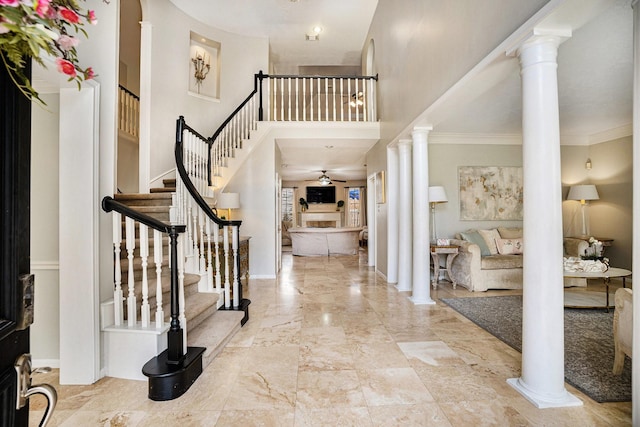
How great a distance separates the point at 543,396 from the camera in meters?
1.85

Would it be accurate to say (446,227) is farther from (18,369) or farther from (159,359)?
(18,369)

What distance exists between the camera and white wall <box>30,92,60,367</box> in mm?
2297

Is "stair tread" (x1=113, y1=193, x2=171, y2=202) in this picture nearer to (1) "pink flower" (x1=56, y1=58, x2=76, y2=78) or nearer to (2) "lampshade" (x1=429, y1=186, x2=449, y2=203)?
(1) "pink flower" (x1=56, y1=58, x2=76, y2=78)

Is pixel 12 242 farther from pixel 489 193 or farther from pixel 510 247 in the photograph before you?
pixel 489 193

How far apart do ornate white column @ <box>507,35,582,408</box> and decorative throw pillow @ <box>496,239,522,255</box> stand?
11.7ft

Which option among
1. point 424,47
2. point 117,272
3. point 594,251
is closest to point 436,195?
point 594,251

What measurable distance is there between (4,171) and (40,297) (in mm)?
2318

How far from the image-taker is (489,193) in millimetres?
5637

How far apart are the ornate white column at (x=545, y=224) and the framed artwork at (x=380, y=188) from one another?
11.7 feet

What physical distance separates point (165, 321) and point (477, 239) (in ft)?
15.7

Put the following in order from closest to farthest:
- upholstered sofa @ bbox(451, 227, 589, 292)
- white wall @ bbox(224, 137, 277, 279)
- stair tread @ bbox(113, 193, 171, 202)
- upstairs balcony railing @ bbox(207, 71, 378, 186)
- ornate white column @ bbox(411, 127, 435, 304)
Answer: stair tread @ bbox(113, 193, 171, 202)
ornate white column @ bbox(411, 127, 435, 304)
upholstered sofa @ bbox(451, 227, 589, 292)
upstairs balcony railing @ bbox(207, 71, 378, 186)
white wall @ bbox(224, 137, 277, 279)

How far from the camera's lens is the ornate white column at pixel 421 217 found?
12.7 ft

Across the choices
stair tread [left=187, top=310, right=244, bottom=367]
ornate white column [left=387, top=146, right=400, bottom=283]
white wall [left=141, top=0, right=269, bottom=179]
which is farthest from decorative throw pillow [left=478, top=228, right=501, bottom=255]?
white wall [left=141, top=0, right=269, bottom=179]

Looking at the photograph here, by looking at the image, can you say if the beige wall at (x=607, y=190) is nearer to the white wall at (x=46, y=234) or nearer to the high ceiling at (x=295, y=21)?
the high ceiling at (x=295, y=21)
